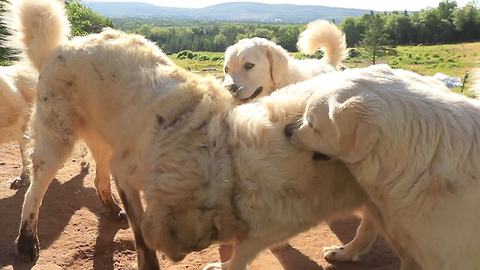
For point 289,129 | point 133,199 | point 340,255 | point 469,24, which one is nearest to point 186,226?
point 289,129

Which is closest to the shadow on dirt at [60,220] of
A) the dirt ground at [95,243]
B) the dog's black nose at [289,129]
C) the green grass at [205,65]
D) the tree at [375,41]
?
the dirt ground at [95,243]

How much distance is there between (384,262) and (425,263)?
162 cm

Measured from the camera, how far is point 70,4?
20578mm

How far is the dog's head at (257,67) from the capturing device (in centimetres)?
664

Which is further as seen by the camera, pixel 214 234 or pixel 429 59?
pixel 429 59

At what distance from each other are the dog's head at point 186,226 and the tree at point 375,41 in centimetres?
4657

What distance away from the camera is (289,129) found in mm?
3387

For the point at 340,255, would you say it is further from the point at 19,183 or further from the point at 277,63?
the point at 19,183

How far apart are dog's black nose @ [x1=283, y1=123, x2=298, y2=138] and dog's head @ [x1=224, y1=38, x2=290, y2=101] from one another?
125 inches

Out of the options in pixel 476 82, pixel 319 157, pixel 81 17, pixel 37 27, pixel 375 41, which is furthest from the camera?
pixel 375 41

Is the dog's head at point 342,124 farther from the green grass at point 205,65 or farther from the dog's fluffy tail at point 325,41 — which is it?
the green grass at point 205,65

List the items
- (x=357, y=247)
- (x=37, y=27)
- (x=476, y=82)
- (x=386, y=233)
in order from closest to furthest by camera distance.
A: (x=386, y=233), (x=476, y=82), (x=357, y=247), (x=37, y=27)

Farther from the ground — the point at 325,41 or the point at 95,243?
the point at 325,41

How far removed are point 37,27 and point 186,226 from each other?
305 centimetres
